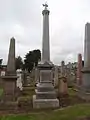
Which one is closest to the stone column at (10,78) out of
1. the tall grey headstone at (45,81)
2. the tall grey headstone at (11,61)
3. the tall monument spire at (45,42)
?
the tall grey headstone at (11,61)

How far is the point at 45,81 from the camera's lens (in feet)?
38.0

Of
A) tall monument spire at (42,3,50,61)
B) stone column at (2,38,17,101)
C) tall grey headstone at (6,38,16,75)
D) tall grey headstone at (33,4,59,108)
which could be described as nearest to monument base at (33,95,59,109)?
tall grey headstone at (33,4,59,108)

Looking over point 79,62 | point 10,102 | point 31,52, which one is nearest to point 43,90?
point 10,102

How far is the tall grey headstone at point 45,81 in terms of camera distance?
35.8 feet

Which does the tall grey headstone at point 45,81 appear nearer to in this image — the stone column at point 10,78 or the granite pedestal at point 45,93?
the granite pedestal at point 45,93

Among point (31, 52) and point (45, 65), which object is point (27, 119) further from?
point (31, 52)

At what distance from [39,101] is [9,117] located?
2.82m

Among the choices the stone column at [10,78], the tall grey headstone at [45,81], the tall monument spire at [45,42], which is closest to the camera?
the tall grey headstone at [45,81]

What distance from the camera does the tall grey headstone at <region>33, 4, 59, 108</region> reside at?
10.9 meters

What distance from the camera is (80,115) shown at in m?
8.02

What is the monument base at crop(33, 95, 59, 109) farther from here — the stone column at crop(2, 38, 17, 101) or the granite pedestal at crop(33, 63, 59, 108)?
the stone column at crop(2, 38, 17, 101)

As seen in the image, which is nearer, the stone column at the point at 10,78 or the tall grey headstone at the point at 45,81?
the tall grey headstone at the point at 45,81

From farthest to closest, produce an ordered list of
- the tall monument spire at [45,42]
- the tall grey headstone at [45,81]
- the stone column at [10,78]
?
the stone column at [10,78] < the tall monument spire at [45,42] < the tall grey headstone at [45,81]

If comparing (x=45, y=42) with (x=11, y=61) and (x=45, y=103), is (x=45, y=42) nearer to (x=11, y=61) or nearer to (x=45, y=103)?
(x=11, y=61)
